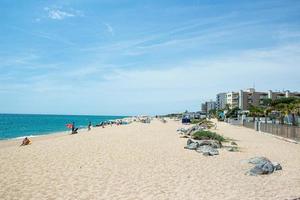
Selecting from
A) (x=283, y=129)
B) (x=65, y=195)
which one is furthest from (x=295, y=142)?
(x=65, y=195)

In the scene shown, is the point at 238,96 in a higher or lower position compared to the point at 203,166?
higher

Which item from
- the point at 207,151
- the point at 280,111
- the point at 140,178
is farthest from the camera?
the point at 280,111

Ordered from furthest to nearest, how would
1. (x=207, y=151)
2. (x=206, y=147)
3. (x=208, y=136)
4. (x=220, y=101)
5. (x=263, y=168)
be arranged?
1. (x=220, y=101)
2. (x=208, y=136)
3. (x=206, y=147)
4. (x=207, y=151)
5. (x=263, y=168)

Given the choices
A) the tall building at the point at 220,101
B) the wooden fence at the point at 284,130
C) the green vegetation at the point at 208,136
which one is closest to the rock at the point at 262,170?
the green vegetation at the point at 208,136

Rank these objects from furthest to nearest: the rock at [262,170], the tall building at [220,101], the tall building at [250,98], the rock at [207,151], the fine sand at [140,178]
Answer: the tall building at [220,101] → the tall building at [250,98] → the rock at [207,151] → the rock at [262,170] → the fine sand at [140,178]

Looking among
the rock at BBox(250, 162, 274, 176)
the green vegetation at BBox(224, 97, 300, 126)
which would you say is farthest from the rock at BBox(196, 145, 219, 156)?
the green vegetation at BBox(224, 97, 300, 126)

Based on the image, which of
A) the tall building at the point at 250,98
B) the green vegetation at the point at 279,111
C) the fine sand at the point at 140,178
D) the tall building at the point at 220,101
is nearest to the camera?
the fine sand at the point at 140,178

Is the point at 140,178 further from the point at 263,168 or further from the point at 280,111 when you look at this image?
the point at 280,111

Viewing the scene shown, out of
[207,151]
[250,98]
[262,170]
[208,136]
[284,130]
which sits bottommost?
[262,170]

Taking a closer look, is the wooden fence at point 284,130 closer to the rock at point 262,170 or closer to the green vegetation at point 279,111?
the green vegetation at point 279,111

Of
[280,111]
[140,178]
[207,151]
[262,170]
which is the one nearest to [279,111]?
[280,111]

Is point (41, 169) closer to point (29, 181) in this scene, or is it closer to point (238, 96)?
point (29, 181)

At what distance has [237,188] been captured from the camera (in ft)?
33.1

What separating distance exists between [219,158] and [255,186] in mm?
5980
